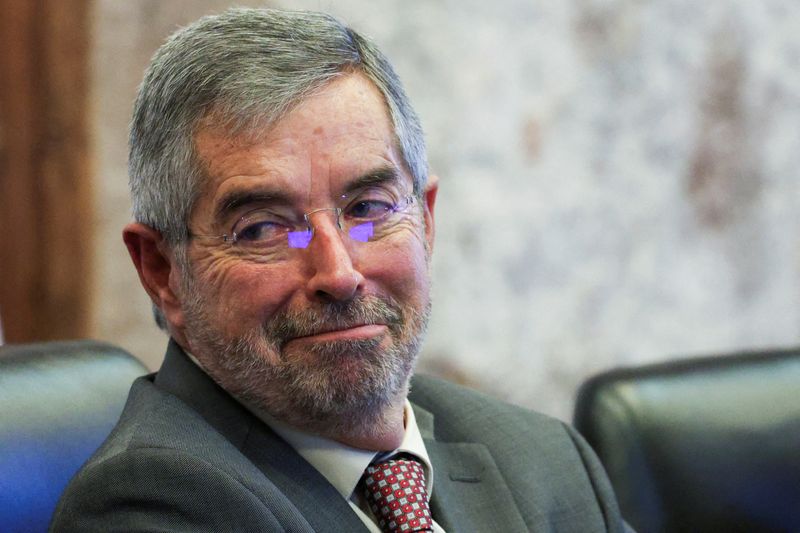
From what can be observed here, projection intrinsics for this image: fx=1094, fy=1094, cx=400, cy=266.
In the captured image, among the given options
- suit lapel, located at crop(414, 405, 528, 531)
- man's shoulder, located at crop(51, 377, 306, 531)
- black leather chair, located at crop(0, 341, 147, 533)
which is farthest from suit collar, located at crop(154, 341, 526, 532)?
black leather chair, located at crop(0, 341, 147, 533)

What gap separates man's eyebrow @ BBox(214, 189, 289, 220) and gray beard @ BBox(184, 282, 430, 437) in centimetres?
13

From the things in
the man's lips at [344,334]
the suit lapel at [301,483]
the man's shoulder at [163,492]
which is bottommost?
the suit lapel at [301,483]

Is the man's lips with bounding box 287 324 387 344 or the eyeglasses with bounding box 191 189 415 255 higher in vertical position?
the eyeglasses with bounding box 191 189 415 255

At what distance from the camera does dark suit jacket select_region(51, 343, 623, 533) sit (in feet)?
4.56

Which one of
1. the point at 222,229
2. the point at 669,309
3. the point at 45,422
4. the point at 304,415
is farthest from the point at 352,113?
the point at 669,309

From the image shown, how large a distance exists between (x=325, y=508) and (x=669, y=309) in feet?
7.94

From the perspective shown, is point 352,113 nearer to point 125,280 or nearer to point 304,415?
point 304,415

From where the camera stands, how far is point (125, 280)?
2.74 metres

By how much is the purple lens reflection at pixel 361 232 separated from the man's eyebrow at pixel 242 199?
117mm

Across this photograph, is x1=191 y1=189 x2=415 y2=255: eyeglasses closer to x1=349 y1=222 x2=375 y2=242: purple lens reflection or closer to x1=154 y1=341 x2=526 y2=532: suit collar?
x1=349 y1=222 x2=375 y2=242: purple lens reflection

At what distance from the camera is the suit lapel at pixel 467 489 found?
1762mm

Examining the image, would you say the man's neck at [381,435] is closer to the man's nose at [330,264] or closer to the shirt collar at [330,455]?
the shirt collar at [330,455]

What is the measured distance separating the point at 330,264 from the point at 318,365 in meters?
0.15

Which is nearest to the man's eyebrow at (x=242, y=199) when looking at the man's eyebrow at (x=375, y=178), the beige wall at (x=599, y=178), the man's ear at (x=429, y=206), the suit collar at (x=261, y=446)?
the man's eyebrow at (x=375, y=178)
